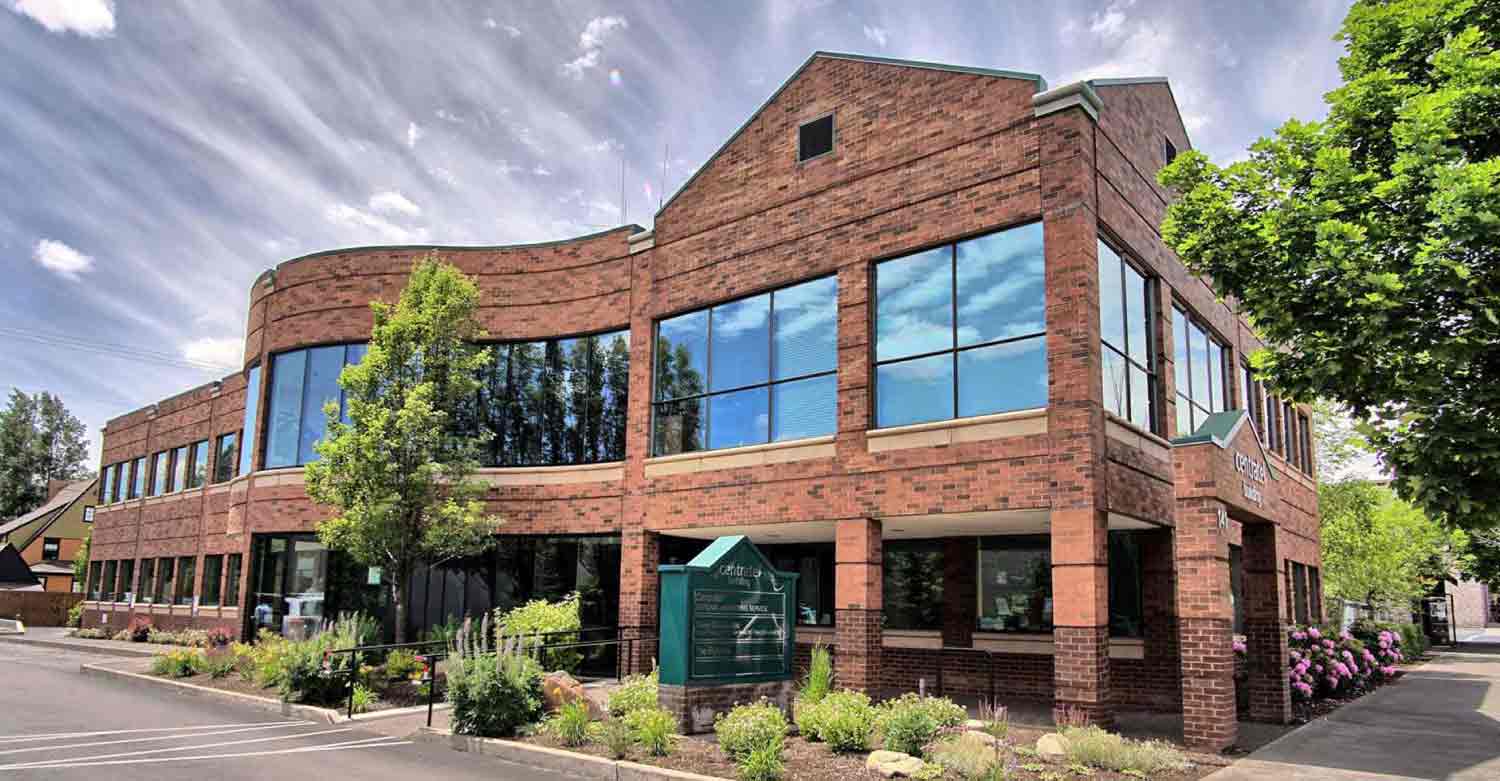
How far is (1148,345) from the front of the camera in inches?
661

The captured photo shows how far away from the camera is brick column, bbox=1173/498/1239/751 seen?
12273mm

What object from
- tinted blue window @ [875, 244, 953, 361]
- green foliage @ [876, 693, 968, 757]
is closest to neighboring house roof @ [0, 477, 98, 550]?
tinted blue window @ [875, 244, 953, 361]

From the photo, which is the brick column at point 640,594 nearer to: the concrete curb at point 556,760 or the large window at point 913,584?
the large window at point 913,584

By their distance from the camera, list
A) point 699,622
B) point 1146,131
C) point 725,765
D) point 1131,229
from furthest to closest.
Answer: point 1146,131 < point 1131,229 < point 699,622 < point 725,765

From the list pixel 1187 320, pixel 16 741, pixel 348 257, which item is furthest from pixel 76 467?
pixel 1187 320

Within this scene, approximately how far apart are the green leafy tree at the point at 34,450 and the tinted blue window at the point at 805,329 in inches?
3565

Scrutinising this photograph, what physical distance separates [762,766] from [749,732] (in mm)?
693

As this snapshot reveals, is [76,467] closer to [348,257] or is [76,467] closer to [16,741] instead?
[348,257]

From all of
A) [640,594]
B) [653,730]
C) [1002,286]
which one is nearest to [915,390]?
[1002,286]

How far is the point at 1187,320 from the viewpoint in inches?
736

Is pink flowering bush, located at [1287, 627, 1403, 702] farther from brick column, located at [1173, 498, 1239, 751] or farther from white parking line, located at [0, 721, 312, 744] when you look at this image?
white parking line, located at [0, 721, 312, 744]

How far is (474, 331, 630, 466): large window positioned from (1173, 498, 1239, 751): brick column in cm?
1135

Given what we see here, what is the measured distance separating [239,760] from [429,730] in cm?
251

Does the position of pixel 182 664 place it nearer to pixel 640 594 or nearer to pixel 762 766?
pixel 640 594
